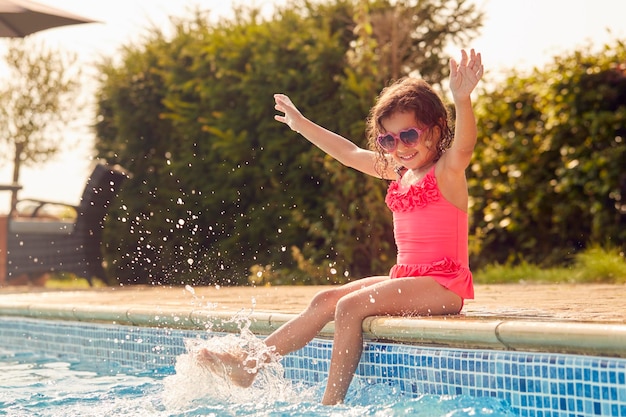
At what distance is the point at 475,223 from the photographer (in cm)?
895

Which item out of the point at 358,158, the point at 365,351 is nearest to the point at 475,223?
the point at 358,158

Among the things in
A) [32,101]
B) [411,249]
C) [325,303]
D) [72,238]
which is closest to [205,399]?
[325,303]

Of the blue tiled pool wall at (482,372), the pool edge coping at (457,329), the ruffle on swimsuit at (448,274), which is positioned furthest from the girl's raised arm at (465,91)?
the blue tiled pool wall at (482,372)

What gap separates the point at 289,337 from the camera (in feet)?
11.8

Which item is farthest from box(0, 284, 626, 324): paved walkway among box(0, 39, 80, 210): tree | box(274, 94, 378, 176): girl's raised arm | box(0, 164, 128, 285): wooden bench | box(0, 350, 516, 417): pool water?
box(0, 39, 80, 210): tree

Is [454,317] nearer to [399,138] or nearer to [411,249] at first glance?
[411,249]

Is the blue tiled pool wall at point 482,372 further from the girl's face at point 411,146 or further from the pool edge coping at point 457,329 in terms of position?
the girl's face at point 411,146

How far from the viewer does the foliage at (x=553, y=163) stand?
7941 mm

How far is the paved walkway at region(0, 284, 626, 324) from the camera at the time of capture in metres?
3.71

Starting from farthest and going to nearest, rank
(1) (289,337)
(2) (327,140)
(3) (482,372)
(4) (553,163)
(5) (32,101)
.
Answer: (5) (32,101) → (4) (553,163) → (2) (327,140) → (1) (289,337) → (3) (482,372)

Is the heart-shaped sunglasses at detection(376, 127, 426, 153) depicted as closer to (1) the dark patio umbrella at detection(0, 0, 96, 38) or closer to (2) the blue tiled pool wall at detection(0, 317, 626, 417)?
(2) the blue tiled pool wall at detection(0, 317, 626, 417)

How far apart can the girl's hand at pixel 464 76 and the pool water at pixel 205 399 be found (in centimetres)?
103

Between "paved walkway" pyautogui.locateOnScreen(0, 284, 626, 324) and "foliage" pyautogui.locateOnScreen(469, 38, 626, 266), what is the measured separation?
1.93 m

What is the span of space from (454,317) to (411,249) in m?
0.34
